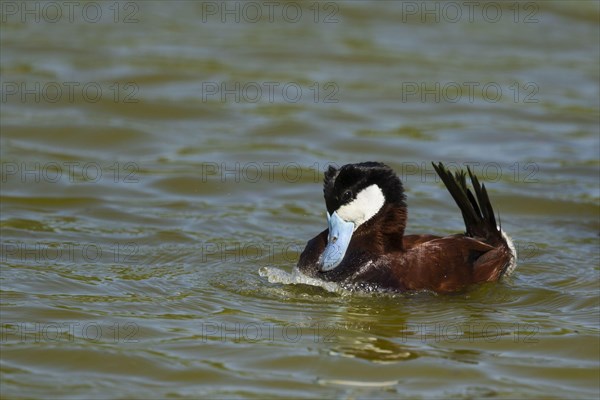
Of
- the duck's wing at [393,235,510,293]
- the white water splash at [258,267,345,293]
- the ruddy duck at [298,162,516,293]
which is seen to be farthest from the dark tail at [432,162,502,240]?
the white water splash at [258,267,345,293]

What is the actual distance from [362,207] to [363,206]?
1 centimetres

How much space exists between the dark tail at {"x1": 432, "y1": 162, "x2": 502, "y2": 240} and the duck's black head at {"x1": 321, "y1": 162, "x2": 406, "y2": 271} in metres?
0.45

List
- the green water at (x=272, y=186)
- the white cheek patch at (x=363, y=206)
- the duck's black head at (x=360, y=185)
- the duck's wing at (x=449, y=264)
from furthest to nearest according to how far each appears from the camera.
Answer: the duck's wing at (x=449, y=264)
the white cheek patch at (x=363, y=206)
the duck's black head at (x=360, y=185)
the green water at (x=272, y=186)

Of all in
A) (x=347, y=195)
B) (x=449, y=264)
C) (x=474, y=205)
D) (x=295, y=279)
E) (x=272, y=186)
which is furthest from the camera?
(x=272, y=186)

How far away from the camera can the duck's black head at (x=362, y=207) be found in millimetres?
8008

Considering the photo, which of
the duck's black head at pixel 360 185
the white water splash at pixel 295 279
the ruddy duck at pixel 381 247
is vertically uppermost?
→ the duck's black head at pixel 360 185

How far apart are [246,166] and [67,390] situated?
556 cm

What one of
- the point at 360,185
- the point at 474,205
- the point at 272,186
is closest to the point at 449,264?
the point at 474,205

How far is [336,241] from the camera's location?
8.08 metres

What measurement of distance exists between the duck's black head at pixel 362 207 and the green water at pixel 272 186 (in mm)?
402

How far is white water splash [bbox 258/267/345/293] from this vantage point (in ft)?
26.6

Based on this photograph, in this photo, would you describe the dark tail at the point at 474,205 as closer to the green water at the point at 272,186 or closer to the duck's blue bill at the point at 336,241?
the green water at the point at 272,186

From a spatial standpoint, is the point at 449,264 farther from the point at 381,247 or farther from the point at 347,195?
the point at 347,195

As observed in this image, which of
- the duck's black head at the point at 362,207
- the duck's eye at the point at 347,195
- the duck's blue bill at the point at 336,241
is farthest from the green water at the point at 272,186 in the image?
the duck's eye at the point at 347,195
